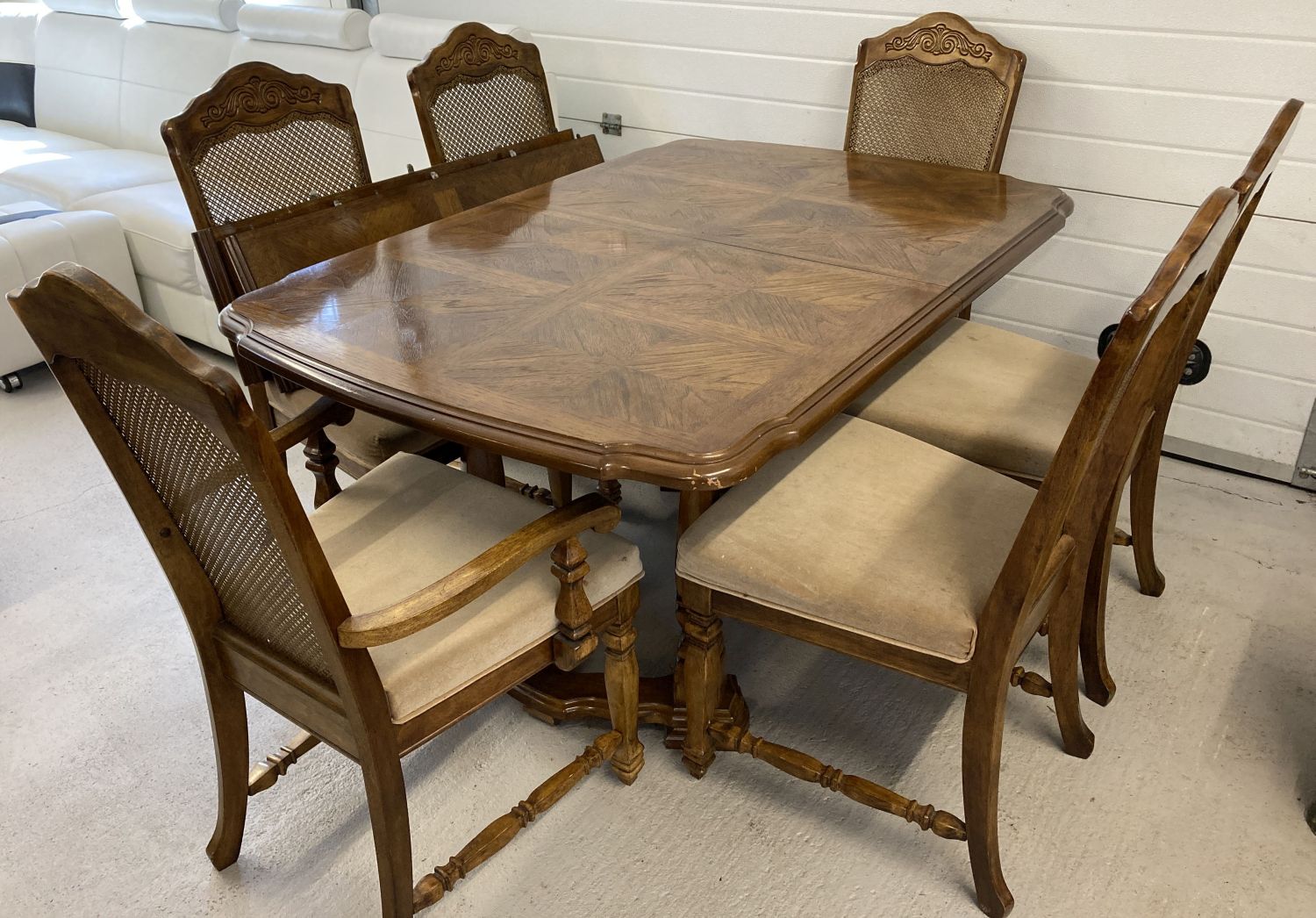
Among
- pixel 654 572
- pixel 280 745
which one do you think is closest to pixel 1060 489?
pixel 654 572

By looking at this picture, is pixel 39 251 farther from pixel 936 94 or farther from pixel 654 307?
pixel 936 94

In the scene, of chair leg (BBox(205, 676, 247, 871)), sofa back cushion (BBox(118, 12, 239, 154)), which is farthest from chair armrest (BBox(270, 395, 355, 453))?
sofa back cushion (BBox(118, 12, 239, 154))

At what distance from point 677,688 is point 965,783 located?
53cm

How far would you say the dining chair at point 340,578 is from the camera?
112 centimetres

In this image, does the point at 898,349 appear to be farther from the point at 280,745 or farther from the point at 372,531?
the point at 280,745

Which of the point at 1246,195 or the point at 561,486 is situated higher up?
the point at 1246,195

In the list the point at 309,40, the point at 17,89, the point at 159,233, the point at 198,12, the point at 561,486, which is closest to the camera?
the point at 561,486

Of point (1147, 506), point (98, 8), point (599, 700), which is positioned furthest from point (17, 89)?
point (1147, 506)

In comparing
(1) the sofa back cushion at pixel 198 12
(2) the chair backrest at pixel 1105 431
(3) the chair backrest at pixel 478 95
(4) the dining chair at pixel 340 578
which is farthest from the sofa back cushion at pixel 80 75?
(2) the chair backrest at pixel 1105 431

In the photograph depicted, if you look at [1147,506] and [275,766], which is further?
[1147,506]

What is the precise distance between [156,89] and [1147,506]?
397cm

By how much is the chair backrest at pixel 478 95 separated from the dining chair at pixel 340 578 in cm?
111

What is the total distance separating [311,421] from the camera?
1.71 metres

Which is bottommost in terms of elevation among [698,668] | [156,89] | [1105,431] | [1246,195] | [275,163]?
[698,668]
